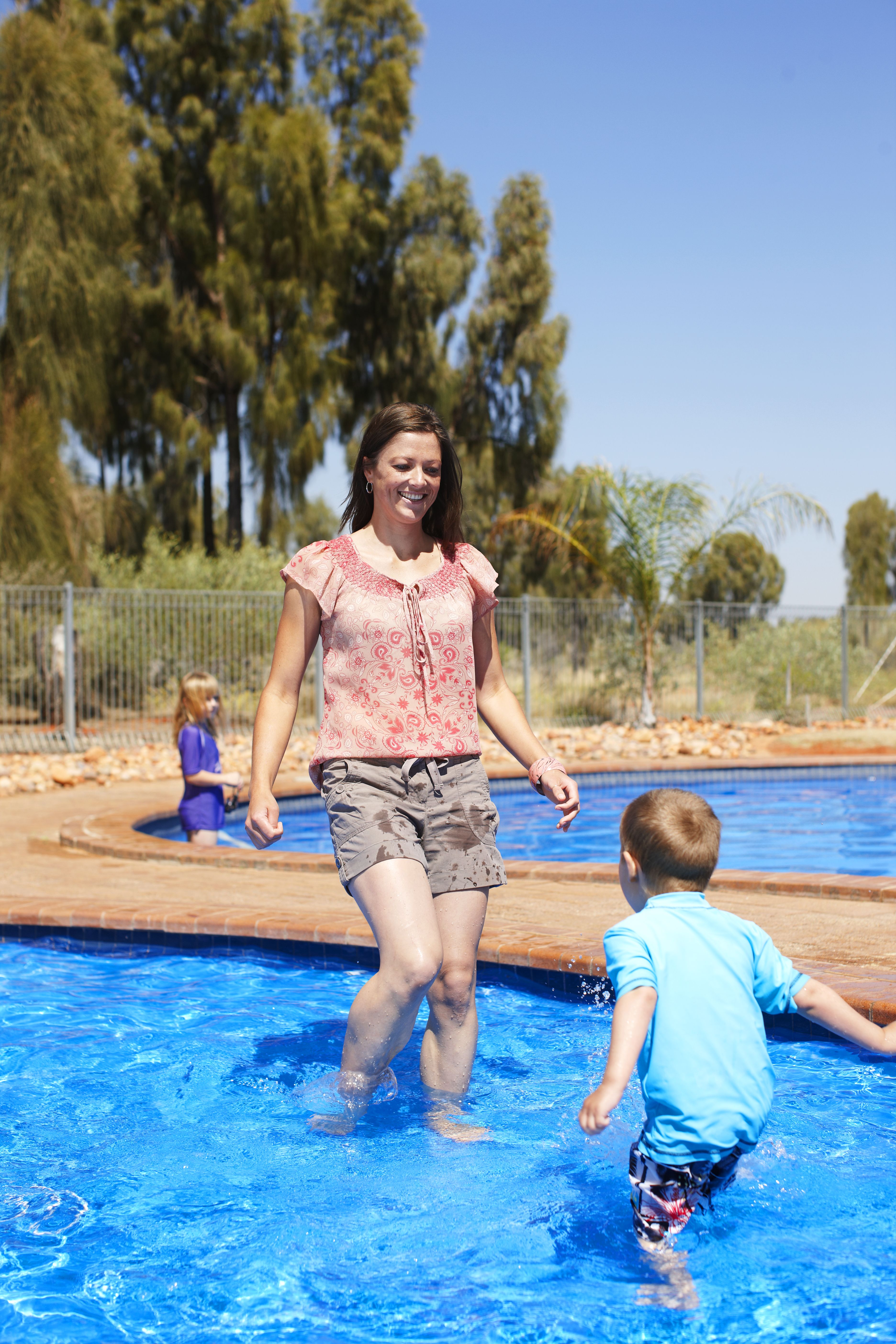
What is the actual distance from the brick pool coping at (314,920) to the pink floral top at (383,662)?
4.73ft

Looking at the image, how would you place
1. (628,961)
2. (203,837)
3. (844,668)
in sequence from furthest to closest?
(844,668)
(203,837)
(628,961)

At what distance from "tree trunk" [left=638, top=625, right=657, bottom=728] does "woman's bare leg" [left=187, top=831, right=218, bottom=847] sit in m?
12.1

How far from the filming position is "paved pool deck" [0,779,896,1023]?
4.58 m

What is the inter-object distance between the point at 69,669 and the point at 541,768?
12.9 metres

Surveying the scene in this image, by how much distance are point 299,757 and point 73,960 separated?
9.42 metres

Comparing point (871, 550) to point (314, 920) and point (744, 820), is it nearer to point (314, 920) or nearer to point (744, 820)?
point (744, 820)

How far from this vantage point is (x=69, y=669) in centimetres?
1503

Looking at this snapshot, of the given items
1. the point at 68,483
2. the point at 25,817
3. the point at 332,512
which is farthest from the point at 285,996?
the point at 332,512

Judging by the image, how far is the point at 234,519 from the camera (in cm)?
2559

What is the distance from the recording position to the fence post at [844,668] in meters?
21.0

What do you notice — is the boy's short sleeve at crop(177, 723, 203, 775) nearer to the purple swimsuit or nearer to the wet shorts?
the purple swimsuit

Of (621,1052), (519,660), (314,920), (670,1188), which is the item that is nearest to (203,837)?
(314,920)

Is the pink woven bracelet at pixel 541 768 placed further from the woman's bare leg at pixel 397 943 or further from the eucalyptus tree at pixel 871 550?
the eucalyptus tree at pixel 871 550

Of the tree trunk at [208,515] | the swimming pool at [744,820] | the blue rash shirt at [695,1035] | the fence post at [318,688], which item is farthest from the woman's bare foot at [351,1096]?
the tree trunk at [208,515]
